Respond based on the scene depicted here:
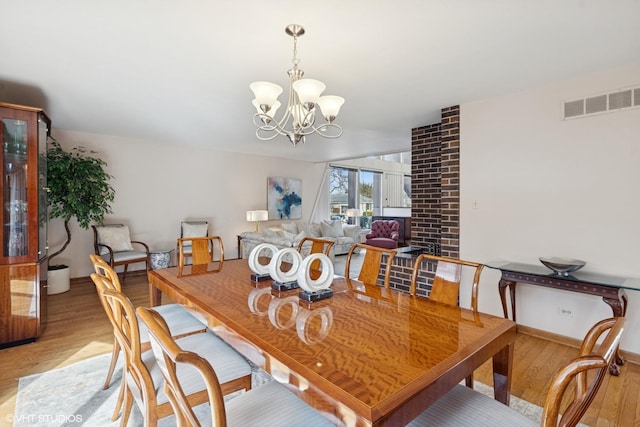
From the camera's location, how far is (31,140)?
270 centimetres

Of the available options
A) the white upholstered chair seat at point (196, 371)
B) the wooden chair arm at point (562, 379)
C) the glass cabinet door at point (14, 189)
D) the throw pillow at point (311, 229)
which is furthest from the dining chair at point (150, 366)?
the throw pillow at point (311, 229)

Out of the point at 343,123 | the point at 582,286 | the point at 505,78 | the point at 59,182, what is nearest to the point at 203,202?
the point at 59,182

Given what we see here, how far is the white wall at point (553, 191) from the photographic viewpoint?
2428 mm

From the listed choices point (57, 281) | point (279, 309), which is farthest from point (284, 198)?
point (279, 309)

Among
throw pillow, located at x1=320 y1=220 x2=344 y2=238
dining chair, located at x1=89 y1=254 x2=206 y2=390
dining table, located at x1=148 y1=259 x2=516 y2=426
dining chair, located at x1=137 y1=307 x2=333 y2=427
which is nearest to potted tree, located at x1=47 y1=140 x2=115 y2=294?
dining chair, located at x1=89 y1=254 x2=206 y2=390

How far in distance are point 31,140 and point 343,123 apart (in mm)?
3092

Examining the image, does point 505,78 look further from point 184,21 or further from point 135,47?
point 135,47

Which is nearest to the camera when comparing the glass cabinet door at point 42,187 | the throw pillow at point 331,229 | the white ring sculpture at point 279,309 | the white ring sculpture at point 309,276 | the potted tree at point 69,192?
the white ring sculpture at point 279,309

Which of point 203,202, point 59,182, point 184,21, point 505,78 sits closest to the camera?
point 184,21

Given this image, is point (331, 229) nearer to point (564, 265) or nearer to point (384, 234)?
point (384, 234)

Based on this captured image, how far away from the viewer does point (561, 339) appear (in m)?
2.75

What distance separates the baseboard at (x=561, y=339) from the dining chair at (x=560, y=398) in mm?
2089

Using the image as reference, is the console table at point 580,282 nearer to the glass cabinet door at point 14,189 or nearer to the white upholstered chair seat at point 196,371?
the white upholstered chair seat at point 196,371

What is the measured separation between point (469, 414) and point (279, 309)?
2.83ft
